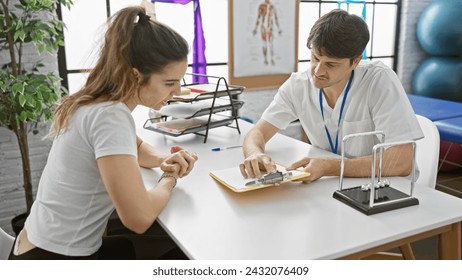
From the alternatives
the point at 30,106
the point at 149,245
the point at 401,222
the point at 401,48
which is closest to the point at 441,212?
the point at 401,222

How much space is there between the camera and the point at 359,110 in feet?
5.35

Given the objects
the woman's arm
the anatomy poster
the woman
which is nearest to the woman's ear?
the woman

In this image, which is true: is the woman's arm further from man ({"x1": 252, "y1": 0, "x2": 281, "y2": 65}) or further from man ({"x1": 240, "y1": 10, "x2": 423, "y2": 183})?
man ({"x1": 252, "y1": 0, "x2": 281, "y2": 65})

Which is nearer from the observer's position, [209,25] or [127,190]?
[127,190]

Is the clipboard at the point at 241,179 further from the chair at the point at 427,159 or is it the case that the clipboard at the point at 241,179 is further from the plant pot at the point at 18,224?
the plant pot at the point at 18,224

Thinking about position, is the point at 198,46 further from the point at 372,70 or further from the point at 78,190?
the point at 78,190

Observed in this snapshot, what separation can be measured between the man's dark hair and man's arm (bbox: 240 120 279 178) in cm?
40

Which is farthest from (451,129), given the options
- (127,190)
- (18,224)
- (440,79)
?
(18,224)

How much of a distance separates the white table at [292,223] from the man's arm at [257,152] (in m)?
0.08

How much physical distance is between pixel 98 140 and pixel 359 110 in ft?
3.27

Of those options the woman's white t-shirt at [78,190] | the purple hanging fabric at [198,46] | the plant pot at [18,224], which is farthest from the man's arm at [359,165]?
the purple hanging fabric at [198,46]

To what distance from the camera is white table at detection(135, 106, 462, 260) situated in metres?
0.93
